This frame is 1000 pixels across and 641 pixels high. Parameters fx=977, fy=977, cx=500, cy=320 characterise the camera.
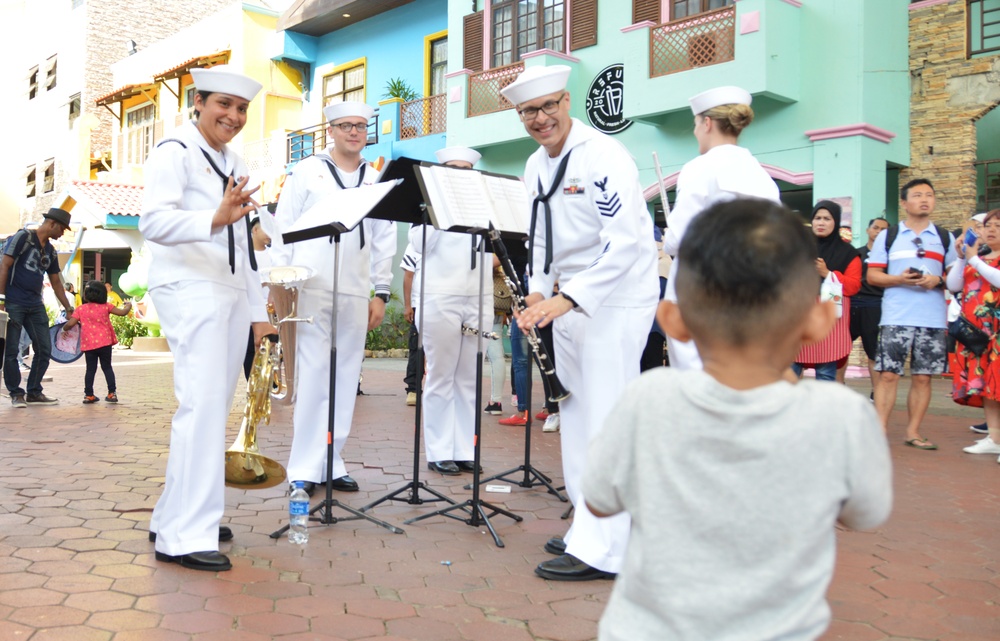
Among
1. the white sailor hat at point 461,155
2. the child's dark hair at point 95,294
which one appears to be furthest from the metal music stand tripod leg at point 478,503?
the child's dark hair at point 95,294

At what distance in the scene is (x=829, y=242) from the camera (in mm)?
8156

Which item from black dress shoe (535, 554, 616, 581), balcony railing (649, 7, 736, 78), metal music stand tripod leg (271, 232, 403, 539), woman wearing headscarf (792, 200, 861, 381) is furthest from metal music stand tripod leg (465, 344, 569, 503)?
balcony railing (649, 7, 736, 78)

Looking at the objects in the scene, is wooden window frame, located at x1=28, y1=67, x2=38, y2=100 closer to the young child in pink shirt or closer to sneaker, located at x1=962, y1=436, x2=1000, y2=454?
the young child in pink shirt

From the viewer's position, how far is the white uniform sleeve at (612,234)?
12.5 ft

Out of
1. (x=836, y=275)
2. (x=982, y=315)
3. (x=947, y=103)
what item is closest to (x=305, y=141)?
(x=947, y=103)

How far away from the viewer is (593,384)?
4.12 meters

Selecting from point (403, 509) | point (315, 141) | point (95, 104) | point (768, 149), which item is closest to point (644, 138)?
point (768, 149)

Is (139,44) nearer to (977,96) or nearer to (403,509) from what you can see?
(977,96)

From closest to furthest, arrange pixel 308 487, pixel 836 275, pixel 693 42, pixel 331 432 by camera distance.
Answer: pixel 331 432 < pixel 308 487 < pixel 836 275 < pixel 693 42

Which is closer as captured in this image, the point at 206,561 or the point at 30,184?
the point at 206,561

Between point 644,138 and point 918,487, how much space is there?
1231 cm

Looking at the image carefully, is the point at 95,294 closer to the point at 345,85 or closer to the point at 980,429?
the point at 980,429

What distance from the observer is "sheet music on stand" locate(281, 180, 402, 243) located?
461 cm

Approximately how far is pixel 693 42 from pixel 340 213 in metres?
12.9
